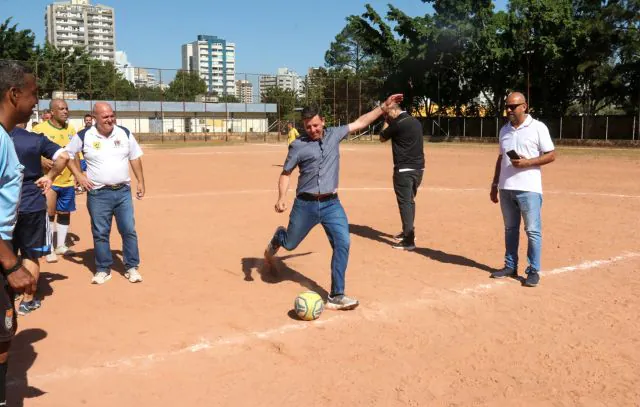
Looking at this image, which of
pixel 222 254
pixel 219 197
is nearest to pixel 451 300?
pixel 222 254

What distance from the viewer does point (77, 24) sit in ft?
629

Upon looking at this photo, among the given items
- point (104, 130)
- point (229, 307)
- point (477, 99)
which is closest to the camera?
point (229, 307)

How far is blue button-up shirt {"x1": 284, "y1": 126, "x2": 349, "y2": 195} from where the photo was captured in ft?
19.9

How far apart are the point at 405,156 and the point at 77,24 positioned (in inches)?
8208

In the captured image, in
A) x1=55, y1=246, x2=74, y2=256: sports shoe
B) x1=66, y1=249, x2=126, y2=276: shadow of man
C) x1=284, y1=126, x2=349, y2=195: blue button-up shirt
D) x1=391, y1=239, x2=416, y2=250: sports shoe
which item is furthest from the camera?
x1=391, y1=239, x2=416, y2=250: sports shoe

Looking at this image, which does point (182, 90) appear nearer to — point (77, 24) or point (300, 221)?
point (300, 221)

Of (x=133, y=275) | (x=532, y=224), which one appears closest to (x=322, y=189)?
(x=532, y=224)

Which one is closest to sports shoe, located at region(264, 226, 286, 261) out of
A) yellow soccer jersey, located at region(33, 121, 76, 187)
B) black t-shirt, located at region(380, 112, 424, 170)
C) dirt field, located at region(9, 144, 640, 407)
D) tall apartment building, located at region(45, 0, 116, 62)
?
dirt field, located at region(9, 144, 640, 407)

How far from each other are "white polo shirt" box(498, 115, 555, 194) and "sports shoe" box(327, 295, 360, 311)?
2436 millimetres

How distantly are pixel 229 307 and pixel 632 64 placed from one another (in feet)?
138

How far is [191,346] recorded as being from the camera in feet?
16.6

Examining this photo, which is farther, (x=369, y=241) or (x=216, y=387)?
(x=369, y=241)

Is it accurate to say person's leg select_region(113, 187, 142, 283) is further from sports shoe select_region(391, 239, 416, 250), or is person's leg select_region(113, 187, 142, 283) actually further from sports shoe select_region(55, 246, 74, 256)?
sports shoe select_region(391, 239, 416, 250)

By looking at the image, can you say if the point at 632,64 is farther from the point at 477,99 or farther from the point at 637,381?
the point at 637,381
